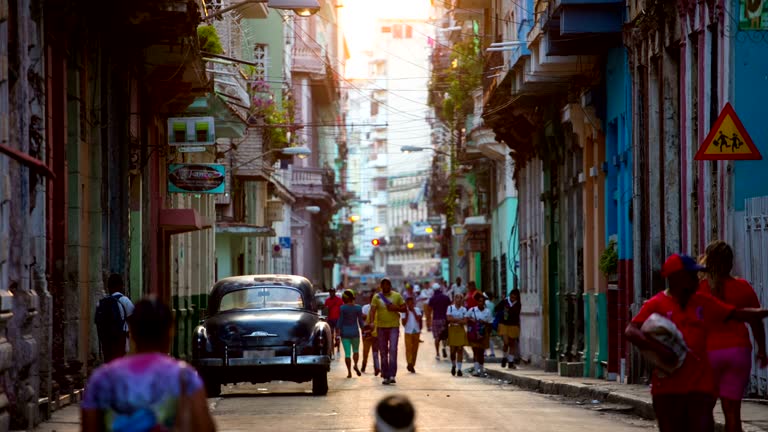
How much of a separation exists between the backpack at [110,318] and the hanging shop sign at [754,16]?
7.89m

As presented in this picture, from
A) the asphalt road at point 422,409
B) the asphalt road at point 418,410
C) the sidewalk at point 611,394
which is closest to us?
the sidewalk at point 611,394

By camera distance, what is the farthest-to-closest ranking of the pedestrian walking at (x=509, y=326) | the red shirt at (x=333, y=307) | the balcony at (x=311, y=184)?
1. the balcony at (x=311, y=184)
2. the red shirt at (x=333, y=307)
3. the pedestrian walking at (x=509, y=326)

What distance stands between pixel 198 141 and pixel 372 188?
163 meters

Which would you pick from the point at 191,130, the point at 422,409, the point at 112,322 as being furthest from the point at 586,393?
the point at 191,130

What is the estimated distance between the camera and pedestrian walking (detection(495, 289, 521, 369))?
35.5m

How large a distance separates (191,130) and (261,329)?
26.1 ft

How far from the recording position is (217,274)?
53.7 m

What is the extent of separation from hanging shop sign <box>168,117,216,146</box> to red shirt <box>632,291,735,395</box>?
2106 cm

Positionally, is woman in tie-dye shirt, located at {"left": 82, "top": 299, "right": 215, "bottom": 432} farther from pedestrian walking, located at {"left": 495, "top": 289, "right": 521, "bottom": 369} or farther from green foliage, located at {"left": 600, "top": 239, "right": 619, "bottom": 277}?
pedestrian walking, located at {"left": 495, "top": 289, "right": 521, "bottom": 369}

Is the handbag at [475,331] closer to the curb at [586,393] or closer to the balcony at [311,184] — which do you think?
the curb at [586,393]

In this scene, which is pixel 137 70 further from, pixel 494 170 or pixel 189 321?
pixel 494 170

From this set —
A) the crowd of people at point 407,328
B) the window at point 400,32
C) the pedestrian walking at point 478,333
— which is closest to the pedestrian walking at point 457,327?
the crowd of people at point 407,328

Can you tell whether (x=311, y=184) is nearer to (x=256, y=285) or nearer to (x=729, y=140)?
(x=256, y=285)

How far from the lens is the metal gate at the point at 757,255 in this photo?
59.1 ft
